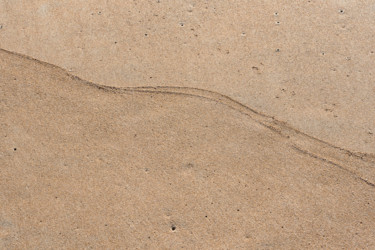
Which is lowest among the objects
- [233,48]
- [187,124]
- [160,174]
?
[160,174]

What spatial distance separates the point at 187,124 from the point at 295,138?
1060 millimetres

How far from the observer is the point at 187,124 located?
11.6ft

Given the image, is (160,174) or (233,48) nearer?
(160,174)

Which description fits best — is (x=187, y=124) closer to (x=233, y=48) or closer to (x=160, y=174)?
(x=160, y=174)

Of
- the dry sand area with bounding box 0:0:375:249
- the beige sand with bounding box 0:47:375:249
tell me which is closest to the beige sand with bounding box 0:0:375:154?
the dry sand area with bounding box 0:0:375:249

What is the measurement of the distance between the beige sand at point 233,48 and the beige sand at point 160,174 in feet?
0.52

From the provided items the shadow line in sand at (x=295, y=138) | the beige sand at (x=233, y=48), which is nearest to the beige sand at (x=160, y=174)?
the shadow line in sand at (x=295, y=138)

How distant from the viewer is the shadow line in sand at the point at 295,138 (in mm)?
3449

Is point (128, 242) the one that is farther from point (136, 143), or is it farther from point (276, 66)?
point (276, 66)

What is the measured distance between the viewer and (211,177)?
3436 mm

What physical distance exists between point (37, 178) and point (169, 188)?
126 centimetres

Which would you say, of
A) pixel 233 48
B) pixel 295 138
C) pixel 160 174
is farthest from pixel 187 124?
pixel 295 138

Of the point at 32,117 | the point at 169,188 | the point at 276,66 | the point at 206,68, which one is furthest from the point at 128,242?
the point at 276,66

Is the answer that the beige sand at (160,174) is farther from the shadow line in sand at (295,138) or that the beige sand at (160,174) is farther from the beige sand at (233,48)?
the beige sand at (233,48)
